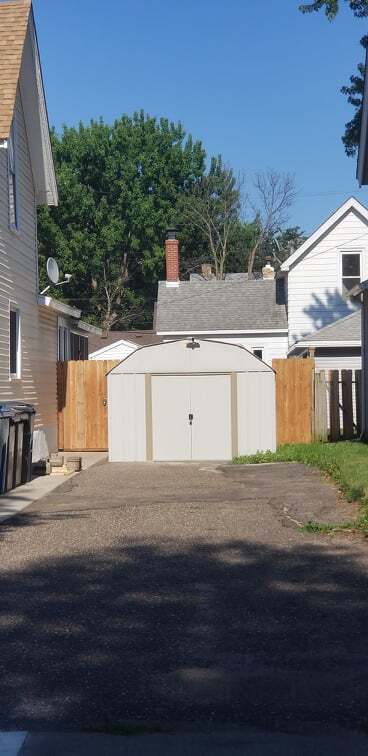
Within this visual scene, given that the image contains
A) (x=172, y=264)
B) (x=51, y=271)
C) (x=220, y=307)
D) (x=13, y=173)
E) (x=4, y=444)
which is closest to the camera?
(x=4, y=444)

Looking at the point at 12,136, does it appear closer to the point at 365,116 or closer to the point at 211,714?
the point at 365,116

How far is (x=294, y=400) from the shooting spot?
23766 mm

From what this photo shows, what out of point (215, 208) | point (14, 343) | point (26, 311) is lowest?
point (14, 343)

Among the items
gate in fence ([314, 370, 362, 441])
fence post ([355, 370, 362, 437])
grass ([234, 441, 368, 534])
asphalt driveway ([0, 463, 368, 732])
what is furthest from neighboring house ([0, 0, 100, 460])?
fence post ([355, 370, 362, 437])

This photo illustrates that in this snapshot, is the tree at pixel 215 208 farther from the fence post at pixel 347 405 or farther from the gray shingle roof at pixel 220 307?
the fence post at pixel 347 405

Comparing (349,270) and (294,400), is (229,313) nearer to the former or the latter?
(349,270)

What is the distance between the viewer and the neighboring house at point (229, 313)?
106ft

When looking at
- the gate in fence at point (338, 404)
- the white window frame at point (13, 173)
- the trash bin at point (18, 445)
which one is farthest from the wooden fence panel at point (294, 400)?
the trash bin at point (18, 445)

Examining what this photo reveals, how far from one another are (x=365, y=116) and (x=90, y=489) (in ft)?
30.9

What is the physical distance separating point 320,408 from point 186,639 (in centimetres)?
1742

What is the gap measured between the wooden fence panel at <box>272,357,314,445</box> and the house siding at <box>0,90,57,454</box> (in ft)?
17.7

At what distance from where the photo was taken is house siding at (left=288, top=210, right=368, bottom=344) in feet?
103

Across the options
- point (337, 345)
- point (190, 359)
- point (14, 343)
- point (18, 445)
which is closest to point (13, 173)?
point (14, 343)

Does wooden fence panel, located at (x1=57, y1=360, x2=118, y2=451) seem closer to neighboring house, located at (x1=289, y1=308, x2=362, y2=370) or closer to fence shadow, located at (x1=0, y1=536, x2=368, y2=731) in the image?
neighboring house, located at (x1=289, y1=308, x2=362, y2=370)
